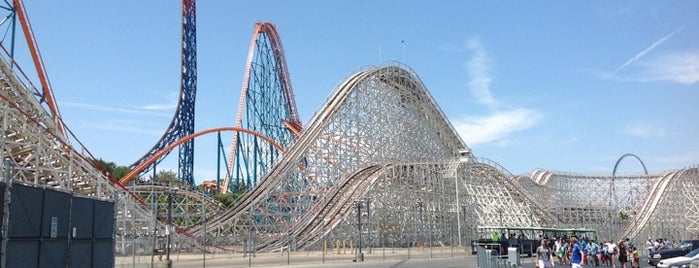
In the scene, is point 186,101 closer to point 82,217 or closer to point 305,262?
point 305,262

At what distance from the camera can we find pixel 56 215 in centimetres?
774

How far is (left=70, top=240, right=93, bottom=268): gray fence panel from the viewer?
8.20 meters

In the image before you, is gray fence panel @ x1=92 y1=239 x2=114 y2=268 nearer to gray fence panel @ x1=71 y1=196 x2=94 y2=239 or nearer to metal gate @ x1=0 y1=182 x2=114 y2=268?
metal gate @ x1=0 y1=182 x2=114 y2=268

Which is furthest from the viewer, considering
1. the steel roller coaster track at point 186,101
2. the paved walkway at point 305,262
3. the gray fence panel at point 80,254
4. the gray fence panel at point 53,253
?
the steel roller coaster track at point 186,101

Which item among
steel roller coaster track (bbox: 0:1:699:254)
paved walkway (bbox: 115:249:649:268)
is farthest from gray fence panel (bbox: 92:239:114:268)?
steel roller coaster track (bbox: 0:1:699:254)

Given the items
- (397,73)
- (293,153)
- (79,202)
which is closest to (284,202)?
(293,153)

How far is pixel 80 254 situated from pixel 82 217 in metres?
0.51

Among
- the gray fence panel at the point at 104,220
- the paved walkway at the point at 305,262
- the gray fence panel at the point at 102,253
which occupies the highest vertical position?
the gray fence panel at the point at 104,220

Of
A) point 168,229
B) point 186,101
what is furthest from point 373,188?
point 186,101

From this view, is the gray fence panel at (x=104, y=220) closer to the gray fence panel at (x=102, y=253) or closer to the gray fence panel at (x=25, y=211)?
the gray fence panel at (x=102, y=253)

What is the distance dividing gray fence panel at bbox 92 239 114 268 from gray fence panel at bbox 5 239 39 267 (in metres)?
1.49

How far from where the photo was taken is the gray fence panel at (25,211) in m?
6.86

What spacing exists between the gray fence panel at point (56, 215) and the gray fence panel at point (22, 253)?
0.24m

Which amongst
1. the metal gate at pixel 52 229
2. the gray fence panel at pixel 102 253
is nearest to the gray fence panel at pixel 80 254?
the metal gate at pixel 52 229
